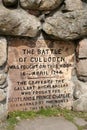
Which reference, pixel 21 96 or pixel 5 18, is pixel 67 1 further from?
pixel 21 96

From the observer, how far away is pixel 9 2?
324 centimetres

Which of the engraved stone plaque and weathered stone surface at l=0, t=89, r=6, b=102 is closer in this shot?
weathered stone surface at l=0, t=89, r=6, b=102

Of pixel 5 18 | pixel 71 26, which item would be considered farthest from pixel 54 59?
pixel 5 18

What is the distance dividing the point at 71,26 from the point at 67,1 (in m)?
0.25

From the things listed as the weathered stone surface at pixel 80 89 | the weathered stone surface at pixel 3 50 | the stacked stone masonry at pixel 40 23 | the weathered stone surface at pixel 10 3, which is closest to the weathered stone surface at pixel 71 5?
the stacked stone masonry at pixel 40 23

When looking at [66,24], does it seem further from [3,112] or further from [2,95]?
[3,112]

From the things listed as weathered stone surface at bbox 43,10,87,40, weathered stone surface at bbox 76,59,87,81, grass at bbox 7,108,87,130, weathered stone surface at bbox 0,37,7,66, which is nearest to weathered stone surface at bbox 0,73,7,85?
weathered stone surface at bbox 0,37,7,66

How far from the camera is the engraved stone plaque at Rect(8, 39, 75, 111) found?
3.56m

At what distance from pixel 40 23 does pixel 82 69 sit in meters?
0.68

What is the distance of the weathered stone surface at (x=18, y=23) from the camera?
323 cm

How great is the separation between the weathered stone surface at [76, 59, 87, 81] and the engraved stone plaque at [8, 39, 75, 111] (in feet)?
0.32

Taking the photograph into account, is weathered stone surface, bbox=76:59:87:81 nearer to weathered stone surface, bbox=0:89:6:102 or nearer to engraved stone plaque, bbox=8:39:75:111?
engraved stone plaque, bbox=8:39:75:111

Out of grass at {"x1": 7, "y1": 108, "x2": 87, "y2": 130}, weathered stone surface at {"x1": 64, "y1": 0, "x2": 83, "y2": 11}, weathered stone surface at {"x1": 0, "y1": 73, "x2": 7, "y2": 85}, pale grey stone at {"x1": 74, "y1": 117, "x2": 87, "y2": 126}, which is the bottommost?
pale grey stone at {"x1": 74, "y1": 117, "x2": 87, "y2": 126}

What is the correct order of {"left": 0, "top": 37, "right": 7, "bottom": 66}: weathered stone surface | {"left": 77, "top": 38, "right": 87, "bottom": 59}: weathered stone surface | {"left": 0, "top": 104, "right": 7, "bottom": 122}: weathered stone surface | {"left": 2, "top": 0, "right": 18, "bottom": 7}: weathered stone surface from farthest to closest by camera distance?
1. {"left": 77, "top": 38, "right": 87, "bottom": 59}: weathered stone surface
2. {"left": 0, "top": 104, "right": 7, "bottom": 122}: weathered stone surface
3. {"left": 0, "top": 37, "right": 7, "bottom": 66}: weathered stone surface
4. {"left": 2, "top": 0, "right": 18, "bottom": 7}: weathered stone surface
